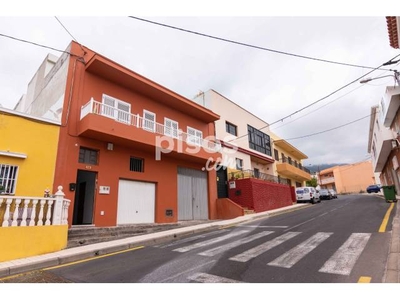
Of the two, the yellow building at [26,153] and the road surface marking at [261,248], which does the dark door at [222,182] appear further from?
the yellow building at [26,153]

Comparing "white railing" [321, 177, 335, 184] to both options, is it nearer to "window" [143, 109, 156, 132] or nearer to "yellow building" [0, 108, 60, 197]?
"window" [143, 109, 156, 132]

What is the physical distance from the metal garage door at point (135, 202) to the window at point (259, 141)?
45.4 ft

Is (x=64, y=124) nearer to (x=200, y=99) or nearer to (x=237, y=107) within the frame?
(x=200, y=99)

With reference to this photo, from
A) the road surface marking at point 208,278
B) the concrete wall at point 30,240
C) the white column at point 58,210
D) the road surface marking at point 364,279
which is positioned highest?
the white column at point 58,210

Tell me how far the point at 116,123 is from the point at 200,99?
1071 cm

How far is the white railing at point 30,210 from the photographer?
654 cm

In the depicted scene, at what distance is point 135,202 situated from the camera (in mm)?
12000

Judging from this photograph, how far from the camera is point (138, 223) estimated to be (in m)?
11.9

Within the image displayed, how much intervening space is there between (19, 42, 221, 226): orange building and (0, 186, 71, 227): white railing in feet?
6.41

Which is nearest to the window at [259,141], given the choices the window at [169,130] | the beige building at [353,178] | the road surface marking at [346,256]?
the window at [169,130]

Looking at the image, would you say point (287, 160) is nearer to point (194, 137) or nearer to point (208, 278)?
point (194, 137)

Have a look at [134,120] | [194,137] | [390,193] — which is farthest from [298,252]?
[390,193]

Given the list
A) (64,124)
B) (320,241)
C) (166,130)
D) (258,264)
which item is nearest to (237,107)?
(166,130)

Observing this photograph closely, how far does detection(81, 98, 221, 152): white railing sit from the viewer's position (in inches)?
410
